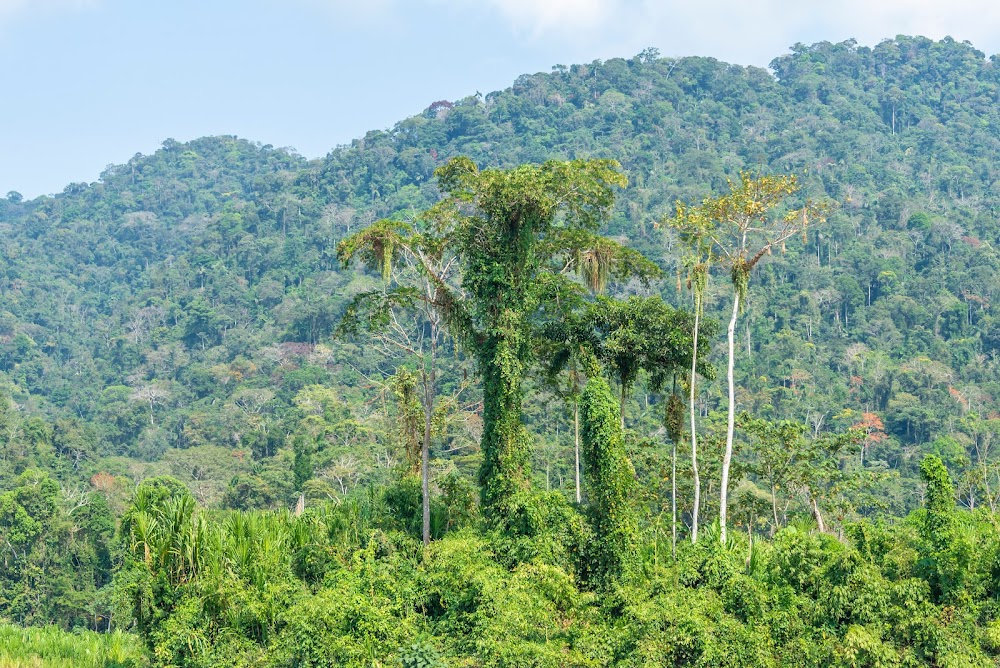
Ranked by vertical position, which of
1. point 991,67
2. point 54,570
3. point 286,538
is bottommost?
point 54,570

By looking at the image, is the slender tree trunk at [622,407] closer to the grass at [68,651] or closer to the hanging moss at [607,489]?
the hanging moss at [607,489]

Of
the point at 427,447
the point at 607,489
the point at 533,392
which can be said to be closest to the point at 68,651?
the point at 427,447

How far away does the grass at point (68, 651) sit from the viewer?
1695 cm

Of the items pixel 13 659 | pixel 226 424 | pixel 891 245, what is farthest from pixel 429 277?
pixel 891 245

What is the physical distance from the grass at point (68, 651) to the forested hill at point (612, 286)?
26.4 ft

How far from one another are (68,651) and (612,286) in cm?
4618

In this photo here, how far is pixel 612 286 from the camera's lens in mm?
Result: 61094

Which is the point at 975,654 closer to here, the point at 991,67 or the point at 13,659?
the point at 13,659

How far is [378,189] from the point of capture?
→ 92125mm

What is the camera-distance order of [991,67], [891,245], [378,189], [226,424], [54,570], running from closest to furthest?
[54,570], [226,424], [891,245], [378,189], [991,67]

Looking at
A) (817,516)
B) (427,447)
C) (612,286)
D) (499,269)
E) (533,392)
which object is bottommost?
(817,516)

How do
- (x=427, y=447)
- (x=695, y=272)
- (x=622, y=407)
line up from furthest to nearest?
(x=622, y=407), (x=427, y=447), (x=695, y=272)

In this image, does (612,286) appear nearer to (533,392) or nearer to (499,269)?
(533,392)

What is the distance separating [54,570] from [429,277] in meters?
20.7
